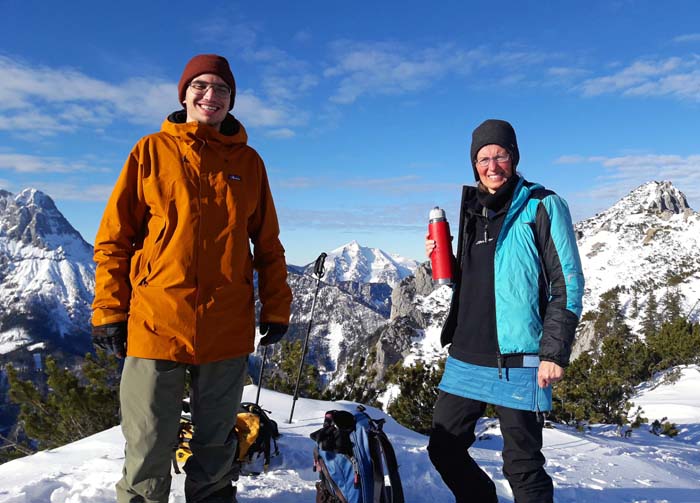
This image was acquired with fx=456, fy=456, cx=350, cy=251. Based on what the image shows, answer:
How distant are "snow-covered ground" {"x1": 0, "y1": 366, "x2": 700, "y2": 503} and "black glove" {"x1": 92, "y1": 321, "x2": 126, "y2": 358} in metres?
1.70

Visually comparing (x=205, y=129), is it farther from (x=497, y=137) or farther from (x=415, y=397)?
(x=415, y=397)

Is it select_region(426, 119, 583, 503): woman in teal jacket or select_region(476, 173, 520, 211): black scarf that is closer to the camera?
select_region(426, 119, 583, 503): woman in teal jacket

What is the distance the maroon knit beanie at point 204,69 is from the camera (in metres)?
3.10

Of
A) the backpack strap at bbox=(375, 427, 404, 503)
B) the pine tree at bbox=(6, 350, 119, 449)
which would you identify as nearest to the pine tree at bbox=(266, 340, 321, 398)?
the pine tree at bbox=(6, 350, 119, 449)

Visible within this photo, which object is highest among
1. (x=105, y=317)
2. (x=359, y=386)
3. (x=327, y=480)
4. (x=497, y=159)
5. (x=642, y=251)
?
(x=642, y=251)

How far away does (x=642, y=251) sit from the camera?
119m

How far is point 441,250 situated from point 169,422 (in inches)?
90.0

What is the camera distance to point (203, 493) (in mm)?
3135

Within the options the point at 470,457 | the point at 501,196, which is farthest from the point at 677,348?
the point at 501,196

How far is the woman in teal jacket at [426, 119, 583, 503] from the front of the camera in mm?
3033

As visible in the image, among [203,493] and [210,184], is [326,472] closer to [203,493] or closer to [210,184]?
[203,493]

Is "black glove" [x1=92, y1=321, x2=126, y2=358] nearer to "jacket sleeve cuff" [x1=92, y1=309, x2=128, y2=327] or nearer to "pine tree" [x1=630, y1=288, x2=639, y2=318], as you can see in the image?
"jacket sleeve cuff" [x1=92, y1=309, x2=128, y2=327]

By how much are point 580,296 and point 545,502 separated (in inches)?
54.7

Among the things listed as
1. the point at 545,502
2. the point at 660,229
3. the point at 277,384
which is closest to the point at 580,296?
the point at 545,502
